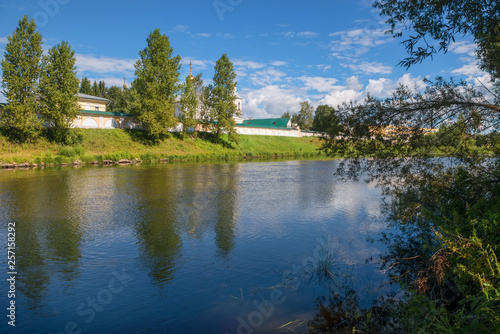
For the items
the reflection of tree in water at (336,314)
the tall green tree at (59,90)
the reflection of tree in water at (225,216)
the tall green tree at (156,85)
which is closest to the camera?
the reflection of tree in water at (336,314)

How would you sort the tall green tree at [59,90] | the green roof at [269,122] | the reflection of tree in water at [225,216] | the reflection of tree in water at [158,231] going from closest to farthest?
the reflection of tree in water at [158,231] → the reflection of tree in water at [225,216] → the tall green tree at [59,90] → the green roof at [269,122]

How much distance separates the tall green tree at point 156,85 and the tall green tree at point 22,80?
12680 millimetres

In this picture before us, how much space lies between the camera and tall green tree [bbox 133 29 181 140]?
46.6 metres

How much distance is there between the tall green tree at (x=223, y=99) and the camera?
55.8 metres

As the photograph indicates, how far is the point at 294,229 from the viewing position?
11203mm

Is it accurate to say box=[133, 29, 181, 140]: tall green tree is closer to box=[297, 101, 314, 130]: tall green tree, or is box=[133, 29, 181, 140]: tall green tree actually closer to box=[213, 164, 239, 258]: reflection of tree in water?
box=[213, 164, 239, 258]: reflection of tree in water

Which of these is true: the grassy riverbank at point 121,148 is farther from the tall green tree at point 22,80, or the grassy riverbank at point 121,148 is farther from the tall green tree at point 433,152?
the tall green tree at point 433,152

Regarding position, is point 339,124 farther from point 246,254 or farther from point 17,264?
point 17,264

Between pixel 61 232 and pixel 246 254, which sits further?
pixel 61 232

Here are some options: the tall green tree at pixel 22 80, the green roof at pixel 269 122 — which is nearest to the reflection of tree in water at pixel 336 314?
the tall green tree at pixel 22 80

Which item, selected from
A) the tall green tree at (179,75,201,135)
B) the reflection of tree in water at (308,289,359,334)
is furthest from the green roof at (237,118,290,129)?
the reflection of tree in water at (308,289,359,334)

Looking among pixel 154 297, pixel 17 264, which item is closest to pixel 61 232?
pixel 17 264

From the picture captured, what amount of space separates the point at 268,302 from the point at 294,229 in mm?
5015

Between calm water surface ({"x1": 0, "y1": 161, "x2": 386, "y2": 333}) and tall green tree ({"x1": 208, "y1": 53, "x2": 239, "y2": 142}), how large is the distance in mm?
39993
